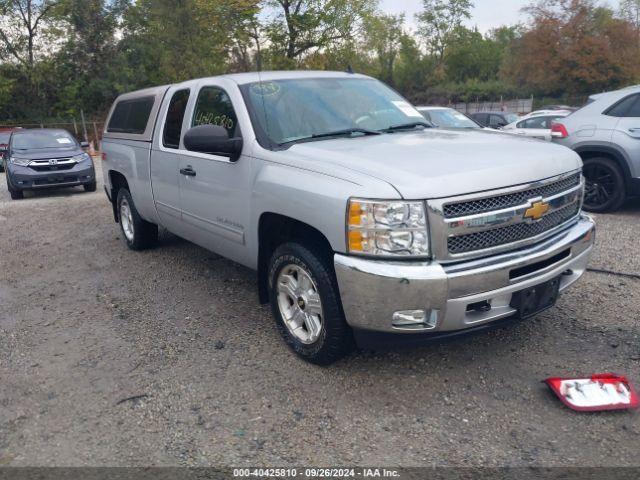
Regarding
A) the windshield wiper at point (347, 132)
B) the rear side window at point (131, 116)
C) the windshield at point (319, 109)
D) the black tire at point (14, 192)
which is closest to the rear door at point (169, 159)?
the rear side window at point (131, 116)

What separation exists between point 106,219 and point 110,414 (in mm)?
6332

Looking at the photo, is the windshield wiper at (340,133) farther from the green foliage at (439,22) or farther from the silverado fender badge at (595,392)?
the green foliage at (439,22)

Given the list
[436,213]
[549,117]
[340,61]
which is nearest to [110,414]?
[436,213]

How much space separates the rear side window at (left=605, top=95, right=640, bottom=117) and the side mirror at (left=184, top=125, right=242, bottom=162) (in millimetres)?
5744

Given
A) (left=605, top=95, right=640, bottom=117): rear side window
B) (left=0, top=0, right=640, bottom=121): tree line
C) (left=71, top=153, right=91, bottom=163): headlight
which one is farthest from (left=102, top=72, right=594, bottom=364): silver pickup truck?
(left=0, top=0, right=640, bottom=121): tree line

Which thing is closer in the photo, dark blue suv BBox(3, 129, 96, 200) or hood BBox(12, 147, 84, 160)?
dark blue suv BBox(3, 129, 96, 200)

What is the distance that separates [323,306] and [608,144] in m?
5.69

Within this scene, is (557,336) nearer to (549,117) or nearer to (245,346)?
(245,346)

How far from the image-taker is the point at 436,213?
304 centimetres

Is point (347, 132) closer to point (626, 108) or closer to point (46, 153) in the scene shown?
point (626, 108)

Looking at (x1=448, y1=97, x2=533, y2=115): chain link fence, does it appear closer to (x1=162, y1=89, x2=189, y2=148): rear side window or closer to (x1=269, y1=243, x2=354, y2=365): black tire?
(x1=162, y1=89, x2=189, y2=148): rear side window

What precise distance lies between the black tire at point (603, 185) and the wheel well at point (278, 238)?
17.8 feet

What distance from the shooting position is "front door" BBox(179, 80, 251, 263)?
13.7 feet

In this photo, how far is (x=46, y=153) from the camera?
12.2m
